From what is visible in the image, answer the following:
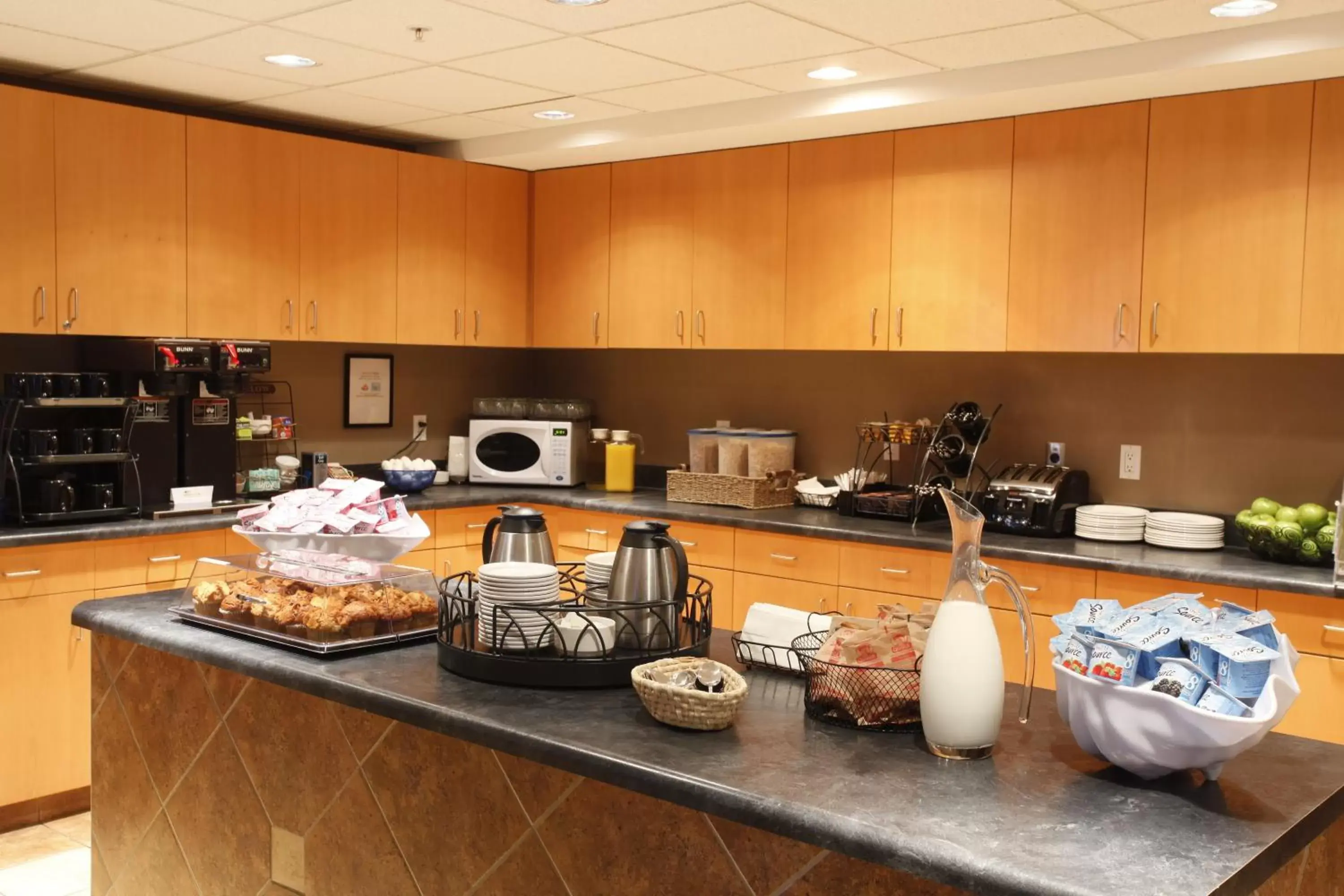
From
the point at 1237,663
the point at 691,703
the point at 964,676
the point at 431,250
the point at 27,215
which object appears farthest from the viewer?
the point at 431,250

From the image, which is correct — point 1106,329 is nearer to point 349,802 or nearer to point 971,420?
point 971,420

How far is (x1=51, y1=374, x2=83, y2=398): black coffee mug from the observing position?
3930mm

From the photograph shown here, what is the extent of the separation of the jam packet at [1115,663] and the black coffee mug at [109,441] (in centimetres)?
346

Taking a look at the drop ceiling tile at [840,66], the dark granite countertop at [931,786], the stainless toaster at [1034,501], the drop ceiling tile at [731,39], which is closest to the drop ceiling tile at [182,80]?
the drop ceiling tile at [731,39]

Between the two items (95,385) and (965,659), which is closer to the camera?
(965,659)

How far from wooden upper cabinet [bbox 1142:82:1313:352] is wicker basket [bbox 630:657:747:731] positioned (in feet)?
8.65

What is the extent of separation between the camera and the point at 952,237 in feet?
14.3

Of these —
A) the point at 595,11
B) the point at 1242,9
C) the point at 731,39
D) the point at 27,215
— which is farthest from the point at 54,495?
the point at 1242,9

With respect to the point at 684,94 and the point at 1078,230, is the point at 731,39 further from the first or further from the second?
the point at 1078,230

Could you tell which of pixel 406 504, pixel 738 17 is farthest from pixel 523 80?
pixel 406 504

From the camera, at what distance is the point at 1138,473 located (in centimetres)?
434

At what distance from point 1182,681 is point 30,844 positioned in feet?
11.8

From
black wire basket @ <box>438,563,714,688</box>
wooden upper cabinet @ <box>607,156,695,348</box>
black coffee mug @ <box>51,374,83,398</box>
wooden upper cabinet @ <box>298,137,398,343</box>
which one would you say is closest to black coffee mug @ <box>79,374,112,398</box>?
black coffee mug @ <box>51,374,83,398</box>

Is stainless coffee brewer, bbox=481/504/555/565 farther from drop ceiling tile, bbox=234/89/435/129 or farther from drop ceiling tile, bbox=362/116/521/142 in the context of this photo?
drop ceiling tile, bbox=362/116/521/142
